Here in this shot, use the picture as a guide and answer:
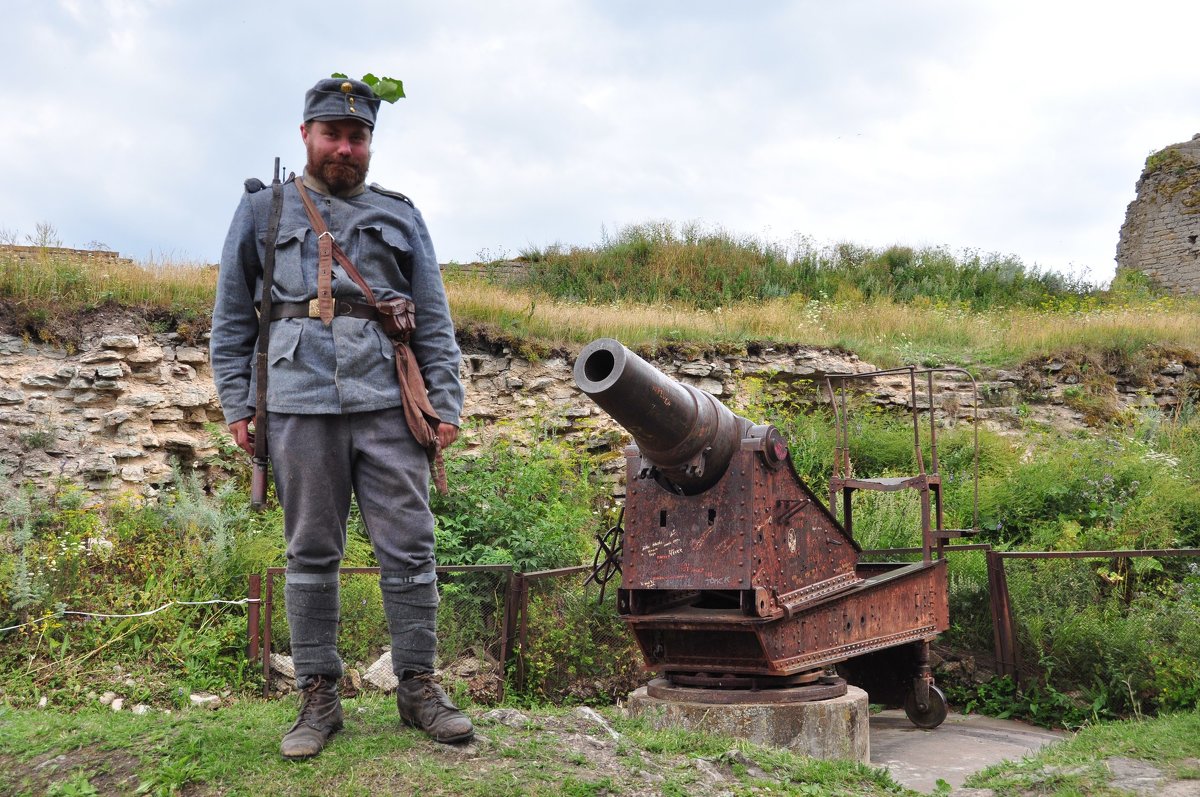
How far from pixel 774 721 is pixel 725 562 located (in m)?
0.84

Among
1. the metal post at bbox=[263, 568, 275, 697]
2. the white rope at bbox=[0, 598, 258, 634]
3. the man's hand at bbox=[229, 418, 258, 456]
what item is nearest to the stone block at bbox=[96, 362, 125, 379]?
the white rope at bbox=[0, 598, 258, 634]

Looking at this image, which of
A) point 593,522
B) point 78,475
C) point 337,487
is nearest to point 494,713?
point 337,487

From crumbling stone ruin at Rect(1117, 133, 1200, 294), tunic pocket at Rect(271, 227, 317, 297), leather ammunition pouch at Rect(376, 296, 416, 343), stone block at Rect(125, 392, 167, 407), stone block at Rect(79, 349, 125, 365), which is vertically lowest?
Result: stone block at Rect(125, 392, 167, 407)

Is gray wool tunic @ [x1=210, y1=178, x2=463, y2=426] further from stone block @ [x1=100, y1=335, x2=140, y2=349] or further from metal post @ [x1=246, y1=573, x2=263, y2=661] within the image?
stone block @ [x1=100, y1=335, x2=140, y2=349]

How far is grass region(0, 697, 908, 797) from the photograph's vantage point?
3166 millimetres

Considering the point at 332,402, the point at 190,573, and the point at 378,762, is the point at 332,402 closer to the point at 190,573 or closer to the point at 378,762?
the point at 378,762

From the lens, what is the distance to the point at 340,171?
3.64 m

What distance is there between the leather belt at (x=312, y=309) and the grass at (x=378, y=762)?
143 cm

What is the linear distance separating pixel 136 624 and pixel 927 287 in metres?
14.6

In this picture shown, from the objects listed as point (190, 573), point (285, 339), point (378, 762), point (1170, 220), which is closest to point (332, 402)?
point (285, 339)

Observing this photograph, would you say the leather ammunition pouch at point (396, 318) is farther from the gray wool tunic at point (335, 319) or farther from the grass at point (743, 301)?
the grass at point (743, 301)

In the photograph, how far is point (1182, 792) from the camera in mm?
4328

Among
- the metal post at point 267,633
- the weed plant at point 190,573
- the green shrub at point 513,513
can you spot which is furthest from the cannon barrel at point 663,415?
the metal post at point 267,633

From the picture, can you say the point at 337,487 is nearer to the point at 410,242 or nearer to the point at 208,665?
the point at 410,242
